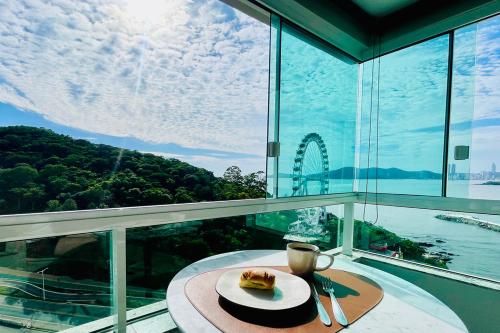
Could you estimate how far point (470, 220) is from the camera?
202 cm

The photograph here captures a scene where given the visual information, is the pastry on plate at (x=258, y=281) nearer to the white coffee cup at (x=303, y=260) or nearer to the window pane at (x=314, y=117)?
the white coffee cup at (x=303, y=260)

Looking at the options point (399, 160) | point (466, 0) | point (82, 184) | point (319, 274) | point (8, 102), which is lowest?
point (319, 274)


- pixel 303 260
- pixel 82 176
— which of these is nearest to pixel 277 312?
pixel 303 260

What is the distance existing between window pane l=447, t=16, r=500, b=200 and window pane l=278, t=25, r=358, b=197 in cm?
87

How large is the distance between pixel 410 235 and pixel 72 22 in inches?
111

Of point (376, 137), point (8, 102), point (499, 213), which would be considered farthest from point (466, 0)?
point (8, 102)

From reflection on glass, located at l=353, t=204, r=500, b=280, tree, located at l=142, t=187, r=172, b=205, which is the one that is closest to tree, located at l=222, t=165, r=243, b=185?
tree, located at l=142, t=187, r=172, b=205

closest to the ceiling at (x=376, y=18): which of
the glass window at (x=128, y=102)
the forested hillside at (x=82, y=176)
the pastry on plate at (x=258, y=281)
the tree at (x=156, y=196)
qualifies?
the glass window at (x=128, y=102)

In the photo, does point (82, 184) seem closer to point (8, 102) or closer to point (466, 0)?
point (8, 102)

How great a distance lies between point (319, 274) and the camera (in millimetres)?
1019

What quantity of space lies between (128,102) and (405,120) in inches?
90.1

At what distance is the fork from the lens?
69 cm

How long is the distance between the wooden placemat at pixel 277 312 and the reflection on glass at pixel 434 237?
1626 mm

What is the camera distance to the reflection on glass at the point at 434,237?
195cm
